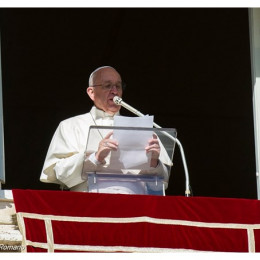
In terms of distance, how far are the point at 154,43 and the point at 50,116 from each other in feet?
4.87

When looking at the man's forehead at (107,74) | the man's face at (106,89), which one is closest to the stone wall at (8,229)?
the man's face at (106,89)

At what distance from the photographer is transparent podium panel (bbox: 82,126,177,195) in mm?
7520

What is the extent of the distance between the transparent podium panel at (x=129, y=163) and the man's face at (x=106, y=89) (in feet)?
2.28

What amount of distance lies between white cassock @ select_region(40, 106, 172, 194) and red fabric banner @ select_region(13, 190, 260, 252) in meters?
0.37

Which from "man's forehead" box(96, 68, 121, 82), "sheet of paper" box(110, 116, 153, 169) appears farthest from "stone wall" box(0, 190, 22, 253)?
"man's forehead" box(96, 68, 121, 82)

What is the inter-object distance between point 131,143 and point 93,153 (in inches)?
11.0

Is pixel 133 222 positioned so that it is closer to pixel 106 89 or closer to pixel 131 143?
pixel 131 143

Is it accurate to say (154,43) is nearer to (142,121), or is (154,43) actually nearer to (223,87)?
(223,87)

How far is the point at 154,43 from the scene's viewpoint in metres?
11.9

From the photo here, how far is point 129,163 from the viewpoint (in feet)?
25.0

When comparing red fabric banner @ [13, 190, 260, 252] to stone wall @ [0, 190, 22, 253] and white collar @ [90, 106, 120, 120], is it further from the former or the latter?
white collar @ [90, 106, 120, 120]

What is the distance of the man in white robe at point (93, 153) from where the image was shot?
25.0 feet

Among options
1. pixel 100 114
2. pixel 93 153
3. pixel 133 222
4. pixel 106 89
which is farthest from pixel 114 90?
pixel 133 222
